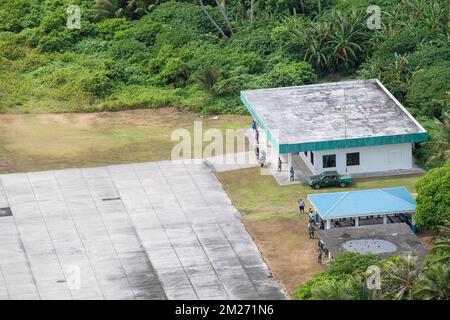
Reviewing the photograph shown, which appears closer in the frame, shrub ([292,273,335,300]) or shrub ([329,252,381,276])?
shrub ([292,273,335,300])

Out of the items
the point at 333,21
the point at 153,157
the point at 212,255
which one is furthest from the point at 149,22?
the point at 212,255

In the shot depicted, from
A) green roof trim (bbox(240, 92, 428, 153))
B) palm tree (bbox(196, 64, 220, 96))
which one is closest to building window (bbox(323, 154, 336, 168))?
green roof trim (bbox(240, 92, 428, 153))

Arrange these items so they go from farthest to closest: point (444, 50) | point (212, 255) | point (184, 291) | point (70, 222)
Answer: point (444, 50) < point (70, 222) < point (212, 255) < point (184, 291)

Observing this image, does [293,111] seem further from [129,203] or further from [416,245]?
[416,245]

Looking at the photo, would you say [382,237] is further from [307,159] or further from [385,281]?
[307,159]

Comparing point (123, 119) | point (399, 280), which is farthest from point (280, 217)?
point (123, 119)

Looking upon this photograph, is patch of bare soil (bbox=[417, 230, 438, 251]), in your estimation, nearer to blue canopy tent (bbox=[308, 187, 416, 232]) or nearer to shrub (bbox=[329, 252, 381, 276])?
→ blue canopy tent (bbox=[308, 187, 416, 232])
